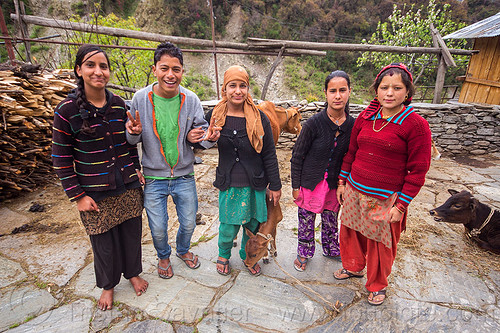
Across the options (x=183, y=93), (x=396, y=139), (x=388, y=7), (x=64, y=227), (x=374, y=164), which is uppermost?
(x=388, y=7)

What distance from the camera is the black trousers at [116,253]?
76.9 inches

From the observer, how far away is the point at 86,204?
179cm

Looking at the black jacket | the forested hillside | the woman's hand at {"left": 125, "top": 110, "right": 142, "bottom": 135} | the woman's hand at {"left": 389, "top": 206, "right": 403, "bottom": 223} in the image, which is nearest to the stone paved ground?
the woman's hand at {"left": 389, "top": 206, "right": 403, "bottom": 223}

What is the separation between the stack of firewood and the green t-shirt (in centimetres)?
282

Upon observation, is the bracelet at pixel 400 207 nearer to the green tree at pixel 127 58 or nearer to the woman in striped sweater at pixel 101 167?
the woman in striped sweater at pixel 101 167

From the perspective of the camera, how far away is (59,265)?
101 inches

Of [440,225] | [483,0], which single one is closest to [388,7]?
[483,0]

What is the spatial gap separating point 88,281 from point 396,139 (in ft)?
9.18

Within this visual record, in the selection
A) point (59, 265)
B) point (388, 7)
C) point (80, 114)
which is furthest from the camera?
point (388, 7)

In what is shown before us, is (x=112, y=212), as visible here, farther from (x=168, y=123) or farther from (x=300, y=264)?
(x=300, y=264)

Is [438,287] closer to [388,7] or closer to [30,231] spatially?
[30,231]

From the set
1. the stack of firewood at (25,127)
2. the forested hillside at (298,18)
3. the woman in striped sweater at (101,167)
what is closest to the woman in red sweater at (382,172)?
the woman in striped sweater at (101,167)

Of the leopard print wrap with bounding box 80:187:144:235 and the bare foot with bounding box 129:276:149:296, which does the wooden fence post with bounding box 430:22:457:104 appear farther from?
the bare foot with bounding box 129:276:149:296

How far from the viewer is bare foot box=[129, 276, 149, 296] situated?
221 centimetres
